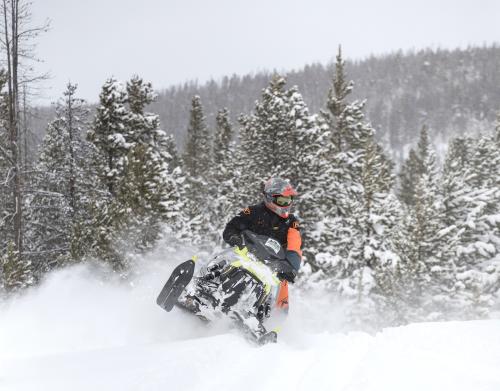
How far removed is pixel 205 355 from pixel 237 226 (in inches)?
104

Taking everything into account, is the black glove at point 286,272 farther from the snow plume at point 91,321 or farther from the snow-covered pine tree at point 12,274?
the snow-covered pine tree at point 12,274

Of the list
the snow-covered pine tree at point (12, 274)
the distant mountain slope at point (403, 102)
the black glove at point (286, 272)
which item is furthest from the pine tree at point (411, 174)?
the distant mountain slope at point (403, 102)

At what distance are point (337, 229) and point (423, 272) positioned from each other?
4238 mm

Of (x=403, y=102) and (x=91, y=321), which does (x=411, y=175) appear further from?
(x=403, y=102)

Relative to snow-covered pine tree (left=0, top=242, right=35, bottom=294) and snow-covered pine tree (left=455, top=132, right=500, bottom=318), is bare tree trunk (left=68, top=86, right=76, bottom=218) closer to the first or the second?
snow-covered pine tree (left=0, top=242, right=35, bottom=294)

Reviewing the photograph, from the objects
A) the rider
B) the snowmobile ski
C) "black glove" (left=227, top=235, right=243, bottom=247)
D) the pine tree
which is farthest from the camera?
the pine tree

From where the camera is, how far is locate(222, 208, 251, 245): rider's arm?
6738mm

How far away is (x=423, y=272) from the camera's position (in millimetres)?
20031

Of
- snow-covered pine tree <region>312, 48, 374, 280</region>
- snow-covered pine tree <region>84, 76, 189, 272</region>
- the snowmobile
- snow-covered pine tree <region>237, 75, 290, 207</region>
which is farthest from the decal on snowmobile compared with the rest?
snow-covered pine tree <region>237, 75, 290, 207</region>

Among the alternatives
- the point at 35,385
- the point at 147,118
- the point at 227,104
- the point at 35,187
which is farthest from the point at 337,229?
the point at 227,104

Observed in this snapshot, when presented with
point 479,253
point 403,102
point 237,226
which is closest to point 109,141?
point 237,226

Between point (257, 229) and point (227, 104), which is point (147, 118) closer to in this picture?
point (257, 229)

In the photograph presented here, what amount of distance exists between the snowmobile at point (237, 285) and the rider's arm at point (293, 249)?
3.9 inches

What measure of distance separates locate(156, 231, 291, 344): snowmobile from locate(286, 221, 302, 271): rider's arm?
100mm
